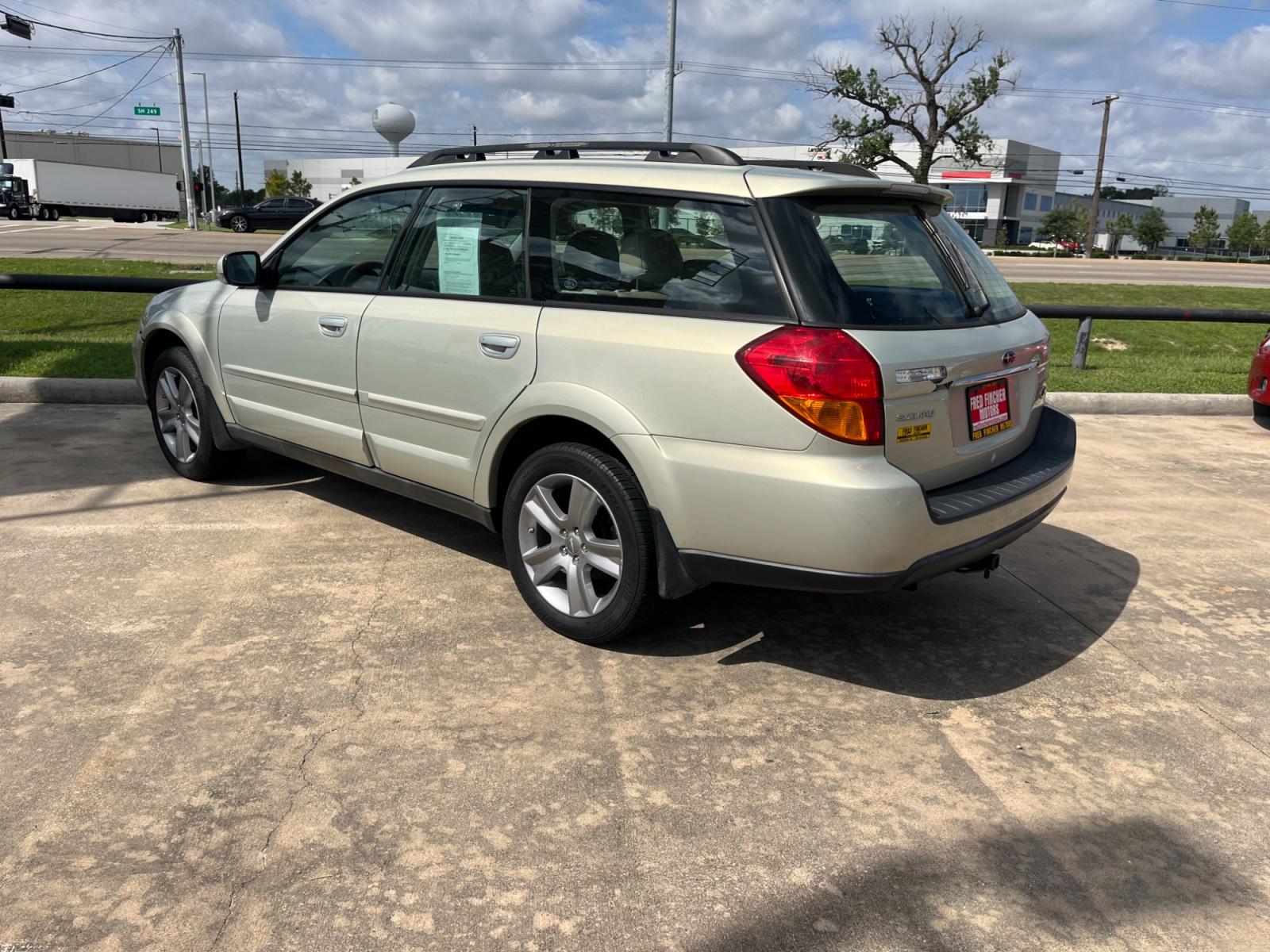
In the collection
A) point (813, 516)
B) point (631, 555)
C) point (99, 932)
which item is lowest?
point (99, 932)

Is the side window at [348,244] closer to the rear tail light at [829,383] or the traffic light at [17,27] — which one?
the rear tail light at [829,383]

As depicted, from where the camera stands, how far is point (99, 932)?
90.7 inches

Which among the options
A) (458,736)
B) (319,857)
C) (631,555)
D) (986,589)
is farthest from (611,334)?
(986,589)

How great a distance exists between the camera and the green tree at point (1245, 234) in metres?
101

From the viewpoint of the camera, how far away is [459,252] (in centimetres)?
416

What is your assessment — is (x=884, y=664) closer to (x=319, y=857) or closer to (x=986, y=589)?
(x=986, y=589)

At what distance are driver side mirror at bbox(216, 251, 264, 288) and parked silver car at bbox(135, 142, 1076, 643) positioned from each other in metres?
Result: 0.36

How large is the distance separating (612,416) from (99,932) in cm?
203

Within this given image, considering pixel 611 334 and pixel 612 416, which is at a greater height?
pixel 611 334

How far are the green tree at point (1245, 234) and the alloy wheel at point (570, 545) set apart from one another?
114673 mm

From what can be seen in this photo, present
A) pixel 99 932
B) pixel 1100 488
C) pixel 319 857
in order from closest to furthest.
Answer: pixel 99 932
pixel 319 857
pixel 1100 488

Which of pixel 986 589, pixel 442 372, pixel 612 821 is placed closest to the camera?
pixel 612 821

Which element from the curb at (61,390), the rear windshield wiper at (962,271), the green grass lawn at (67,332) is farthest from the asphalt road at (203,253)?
the rear windshield wiper at (962,271)

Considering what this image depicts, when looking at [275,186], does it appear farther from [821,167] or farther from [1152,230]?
[821,167]
